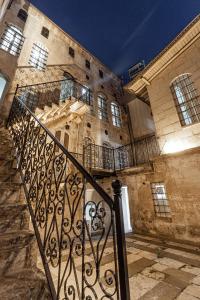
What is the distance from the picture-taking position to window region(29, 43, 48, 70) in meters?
10.3

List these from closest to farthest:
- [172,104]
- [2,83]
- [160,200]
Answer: [160,200] → [172,104] → [2,83]

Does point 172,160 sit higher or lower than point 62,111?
lower

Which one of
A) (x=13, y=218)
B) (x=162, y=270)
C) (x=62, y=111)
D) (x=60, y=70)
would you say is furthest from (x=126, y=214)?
(x=60, y=70)

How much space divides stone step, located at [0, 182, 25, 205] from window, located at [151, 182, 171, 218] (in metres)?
5.74

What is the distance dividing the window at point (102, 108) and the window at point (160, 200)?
826 centimetres

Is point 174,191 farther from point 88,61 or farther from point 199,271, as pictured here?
point 88,61

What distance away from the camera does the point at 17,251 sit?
161 cm

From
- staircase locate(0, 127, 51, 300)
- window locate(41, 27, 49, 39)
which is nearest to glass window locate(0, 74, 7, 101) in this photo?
window locate(41, 27, 49, 39)

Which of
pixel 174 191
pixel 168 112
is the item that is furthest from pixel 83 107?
pixel 174 191

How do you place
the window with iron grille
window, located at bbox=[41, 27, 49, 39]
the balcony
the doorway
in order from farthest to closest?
window, located at bbox=[41, 27, 49, 39] < the balcony < the window with iron grille < the doorway

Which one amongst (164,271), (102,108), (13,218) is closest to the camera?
(13,218)

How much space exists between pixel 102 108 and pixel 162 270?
12.7m

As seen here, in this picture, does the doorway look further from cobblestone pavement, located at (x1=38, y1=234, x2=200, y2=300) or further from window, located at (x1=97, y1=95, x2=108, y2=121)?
window, located at (x1=97, y1=95, x2=108, y2=121)

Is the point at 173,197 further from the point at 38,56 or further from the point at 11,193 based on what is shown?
the point at 38,56
